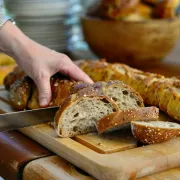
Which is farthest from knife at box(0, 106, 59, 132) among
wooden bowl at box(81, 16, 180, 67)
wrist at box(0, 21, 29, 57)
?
wooden bowl at box(81, 16, 180, 67)

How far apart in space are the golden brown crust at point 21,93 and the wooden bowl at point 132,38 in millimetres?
854

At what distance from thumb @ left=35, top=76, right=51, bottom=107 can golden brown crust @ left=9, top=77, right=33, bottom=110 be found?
0.25 ft

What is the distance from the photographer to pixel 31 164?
1.51 meters

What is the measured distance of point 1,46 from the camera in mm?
1956

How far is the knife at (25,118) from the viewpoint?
5.50ft

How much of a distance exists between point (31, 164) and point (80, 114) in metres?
0.24

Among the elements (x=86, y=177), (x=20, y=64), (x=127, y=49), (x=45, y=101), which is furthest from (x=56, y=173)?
(x=127, y=49)

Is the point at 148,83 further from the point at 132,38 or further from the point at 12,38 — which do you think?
the point at 132,38

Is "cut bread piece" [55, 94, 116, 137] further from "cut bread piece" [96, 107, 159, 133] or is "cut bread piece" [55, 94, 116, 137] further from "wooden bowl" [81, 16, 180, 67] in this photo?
"wooden bowl" [81, 16, 180, 67]

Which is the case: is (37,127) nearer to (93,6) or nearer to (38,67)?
(38,67)

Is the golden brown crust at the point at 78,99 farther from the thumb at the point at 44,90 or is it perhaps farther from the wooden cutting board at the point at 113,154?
the thumb at the point at 44,90

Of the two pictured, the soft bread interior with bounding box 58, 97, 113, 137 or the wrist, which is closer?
the soft bread interior with bounding box 58, 97, 113, 137

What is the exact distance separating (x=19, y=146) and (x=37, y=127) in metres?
0.10

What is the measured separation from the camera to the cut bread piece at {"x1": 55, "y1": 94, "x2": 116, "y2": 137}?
62.9 inches
